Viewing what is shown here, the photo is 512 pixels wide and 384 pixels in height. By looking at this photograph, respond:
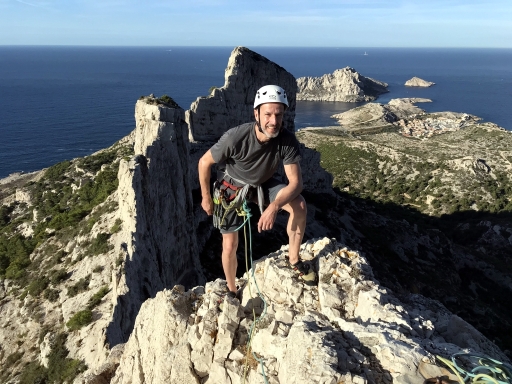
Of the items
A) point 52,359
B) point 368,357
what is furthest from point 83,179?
point 368,357

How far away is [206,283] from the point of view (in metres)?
11.1

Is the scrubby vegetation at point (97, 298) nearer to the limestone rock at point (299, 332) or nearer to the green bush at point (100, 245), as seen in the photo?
the green bush at point (100, 245)

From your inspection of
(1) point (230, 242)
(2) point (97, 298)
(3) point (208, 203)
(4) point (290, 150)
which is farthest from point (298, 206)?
(2) point (97, 298)

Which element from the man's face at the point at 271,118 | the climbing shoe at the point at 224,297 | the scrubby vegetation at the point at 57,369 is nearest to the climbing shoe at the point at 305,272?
the climbing shoe at the point at 224,297

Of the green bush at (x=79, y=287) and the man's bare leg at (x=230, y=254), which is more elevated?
the man's bare leg at (x=230, y=254)

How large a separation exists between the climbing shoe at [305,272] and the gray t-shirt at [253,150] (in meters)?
2.68

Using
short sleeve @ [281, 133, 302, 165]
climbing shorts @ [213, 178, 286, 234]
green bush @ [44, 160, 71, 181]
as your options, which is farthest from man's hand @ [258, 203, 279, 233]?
green bush @ [44, 160, 71, 181]

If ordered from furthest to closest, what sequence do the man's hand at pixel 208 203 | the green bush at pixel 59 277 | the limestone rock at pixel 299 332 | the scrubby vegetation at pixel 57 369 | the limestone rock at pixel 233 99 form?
the limestone rock at pixel 233 99 < the green bush at pixel 59 277 < the scrubby vegetation at pixel 57 369 < the man's hand at pixel 208 203 < the limestone rock at pixel 299 332

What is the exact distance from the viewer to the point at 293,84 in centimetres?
4716

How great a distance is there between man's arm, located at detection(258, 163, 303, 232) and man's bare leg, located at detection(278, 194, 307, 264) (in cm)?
57

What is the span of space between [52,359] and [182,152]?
47.9 ft

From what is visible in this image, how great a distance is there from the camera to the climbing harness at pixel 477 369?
17.1 ft

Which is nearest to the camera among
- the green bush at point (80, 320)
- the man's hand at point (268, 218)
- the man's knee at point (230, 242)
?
the man's hand at point (268, 218)

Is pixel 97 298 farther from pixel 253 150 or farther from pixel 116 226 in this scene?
pixel 253 150
